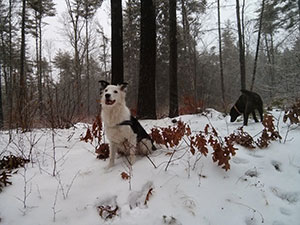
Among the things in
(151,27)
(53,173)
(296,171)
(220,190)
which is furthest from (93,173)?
(151,27)

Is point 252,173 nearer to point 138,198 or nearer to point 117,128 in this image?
point 138,198

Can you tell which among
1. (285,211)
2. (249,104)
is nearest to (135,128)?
(285,211)

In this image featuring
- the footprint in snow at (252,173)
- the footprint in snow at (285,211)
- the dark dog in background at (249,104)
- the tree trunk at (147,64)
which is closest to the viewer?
the footprint in snow at (285,211)

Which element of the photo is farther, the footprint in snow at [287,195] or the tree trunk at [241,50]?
the tree trunk at [241,50]

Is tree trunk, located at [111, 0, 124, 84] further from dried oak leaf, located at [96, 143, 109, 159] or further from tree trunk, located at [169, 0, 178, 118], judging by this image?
dried oak leaf, located at [96, 143, 109, 159]

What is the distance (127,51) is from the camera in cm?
1966

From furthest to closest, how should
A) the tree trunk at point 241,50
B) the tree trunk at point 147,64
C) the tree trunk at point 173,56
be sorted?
the tree trunk at point 241,50 < the tree trunk at point 173,56 < the tree trunk at point 147,64

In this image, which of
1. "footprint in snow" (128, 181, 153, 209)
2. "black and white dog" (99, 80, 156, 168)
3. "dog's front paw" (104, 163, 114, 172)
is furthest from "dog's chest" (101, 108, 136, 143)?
"footprint in snow" (128, 181, 153, 209)

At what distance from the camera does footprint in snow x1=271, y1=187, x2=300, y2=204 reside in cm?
204

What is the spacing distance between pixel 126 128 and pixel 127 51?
18.4m

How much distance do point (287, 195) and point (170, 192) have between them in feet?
4.57

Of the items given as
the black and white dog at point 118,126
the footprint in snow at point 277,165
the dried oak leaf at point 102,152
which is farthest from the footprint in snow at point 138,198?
the footprint in snow at point 277,165

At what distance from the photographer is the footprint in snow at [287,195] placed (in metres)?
2.04

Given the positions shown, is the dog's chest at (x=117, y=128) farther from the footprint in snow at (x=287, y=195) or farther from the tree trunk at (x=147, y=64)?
the tree trunk at (x=147, y=64)
